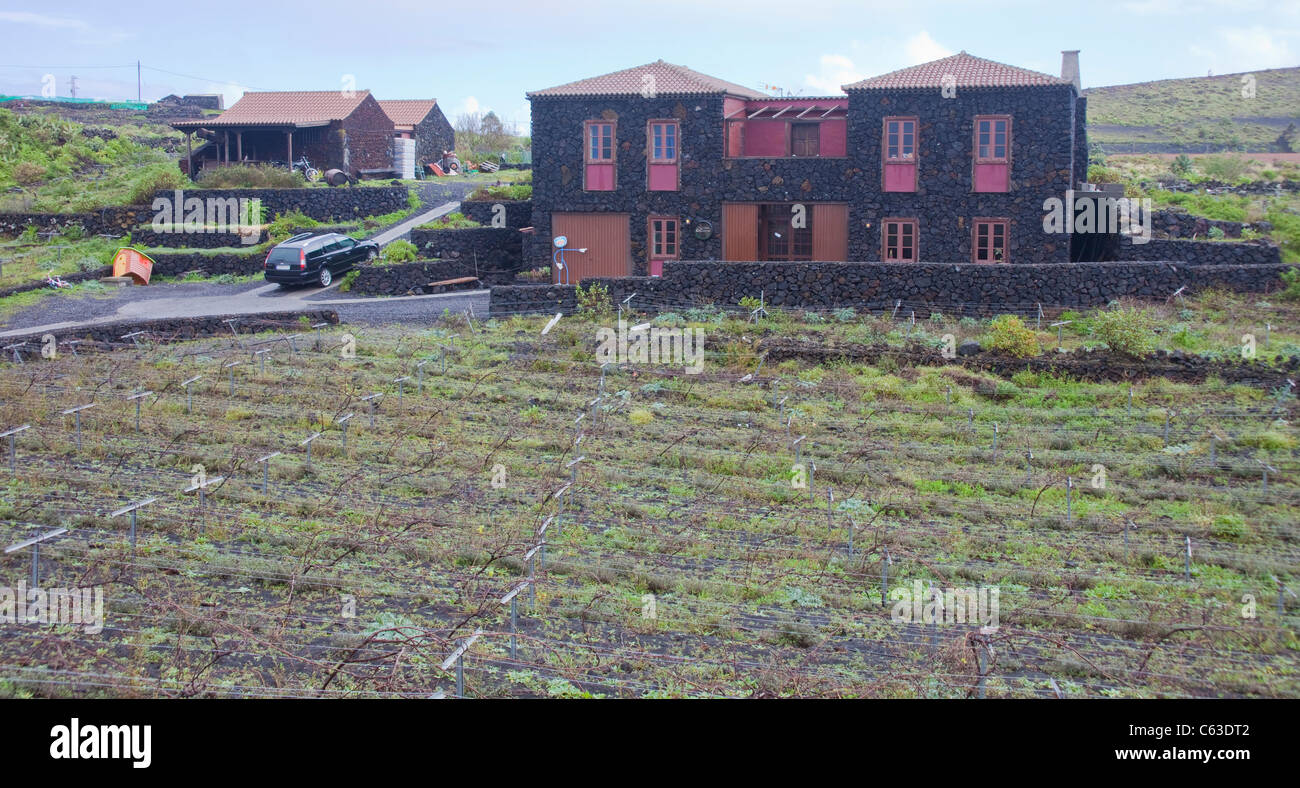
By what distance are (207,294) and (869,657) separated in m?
23.8

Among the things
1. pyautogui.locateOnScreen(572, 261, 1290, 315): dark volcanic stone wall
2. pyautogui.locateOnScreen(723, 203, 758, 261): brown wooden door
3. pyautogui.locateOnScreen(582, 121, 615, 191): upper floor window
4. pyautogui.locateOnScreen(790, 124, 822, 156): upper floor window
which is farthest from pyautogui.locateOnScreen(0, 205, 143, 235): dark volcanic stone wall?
pyautogui.locateOnScreen(790, 124, 822, 156): upper floor window

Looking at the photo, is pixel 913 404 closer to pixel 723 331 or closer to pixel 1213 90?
pixel 723 331

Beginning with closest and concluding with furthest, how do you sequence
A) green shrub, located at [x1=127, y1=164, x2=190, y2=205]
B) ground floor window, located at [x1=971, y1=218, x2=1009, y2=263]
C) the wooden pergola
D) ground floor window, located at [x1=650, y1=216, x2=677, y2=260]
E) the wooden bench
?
ground floor window, located at [x1=971, y1=218, x2=1009, y2=263], the wooden bench, ground floor window, located at [x1=650, y1=216, x2=677, y2=260], green shrub, located at [x1=127, y1=164, x2=190, y2=205], the wooden pergola

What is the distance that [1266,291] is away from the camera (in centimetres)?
2398

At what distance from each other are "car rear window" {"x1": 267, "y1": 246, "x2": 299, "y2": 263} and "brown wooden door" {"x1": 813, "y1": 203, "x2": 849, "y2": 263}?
13.7m

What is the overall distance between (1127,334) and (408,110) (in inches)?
1504

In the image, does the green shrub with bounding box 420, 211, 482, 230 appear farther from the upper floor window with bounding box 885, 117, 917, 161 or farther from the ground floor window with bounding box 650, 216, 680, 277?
the upper floor window with bounding box 885, 117, 917, 161

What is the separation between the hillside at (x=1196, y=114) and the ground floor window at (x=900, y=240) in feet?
108

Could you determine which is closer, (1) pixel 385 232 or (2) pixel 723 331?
(2) pixel 723 331

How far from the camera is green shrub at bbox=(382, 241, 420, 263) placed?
97.3 feet

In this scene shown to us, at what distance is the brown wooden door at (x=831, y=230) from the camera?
95.9ft

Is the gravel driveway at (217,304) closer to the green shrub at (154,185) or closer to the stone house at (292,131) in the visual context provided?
the green shrub at (154,185)
